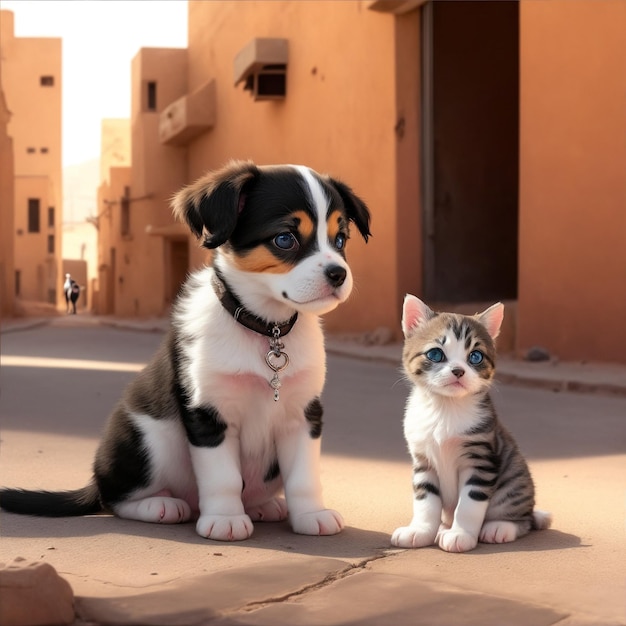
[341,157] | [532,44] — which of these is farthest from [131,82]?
[532,44]

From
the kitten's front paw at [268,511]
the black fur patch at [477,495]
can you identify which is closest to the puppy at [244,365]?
the kitten's front paw at [268,511]

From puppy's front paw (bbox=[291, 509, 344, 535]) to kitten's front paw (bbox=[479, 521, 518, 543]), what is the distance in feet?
1.59

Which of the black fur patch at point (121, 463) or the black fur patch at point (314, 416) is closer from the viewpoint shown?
the black fur patch at point (314, 416)

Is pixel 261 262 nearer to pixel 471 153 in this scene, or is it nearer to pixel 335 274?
pixel 335 274

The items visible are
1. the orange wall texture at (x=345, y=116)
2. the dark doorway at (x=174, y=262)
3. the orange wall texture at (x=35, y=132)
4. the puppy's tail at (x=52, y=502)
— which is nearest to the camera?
the puppy's tail at (x=52, y=502)

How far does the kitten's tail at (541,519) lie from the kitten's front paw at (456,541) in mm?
387

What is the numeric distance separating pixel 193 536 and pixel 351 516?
2.28 ft

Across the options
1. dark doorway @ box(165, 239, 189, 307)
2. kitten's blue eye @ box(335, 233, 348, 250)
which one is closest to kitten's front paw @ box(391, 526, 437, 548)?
kitten's blue eye @ box(335, 233, 348, 250)

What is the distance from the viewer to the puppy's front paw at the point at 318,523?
140 inches

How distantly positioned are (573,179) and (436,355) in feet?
22.5

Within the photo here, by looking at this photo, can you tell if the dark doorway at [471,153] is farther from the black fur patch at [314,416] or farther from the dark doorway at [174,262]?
the dark doorway at [174,262]

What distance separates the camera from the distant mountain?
116100 millimetres

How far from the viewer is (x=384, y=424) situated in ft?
21.5

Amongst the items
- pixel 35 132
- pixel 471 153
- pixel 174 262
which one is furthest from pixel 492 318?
pixel 35 132
